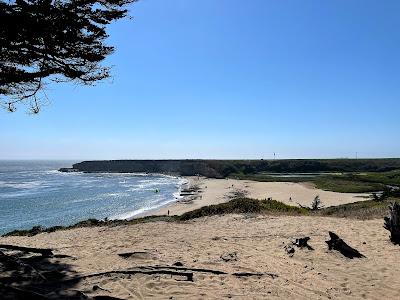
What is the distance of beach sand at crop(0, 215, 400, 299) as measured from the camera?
1014cm

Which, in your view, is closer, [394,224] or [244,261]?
[244,261]

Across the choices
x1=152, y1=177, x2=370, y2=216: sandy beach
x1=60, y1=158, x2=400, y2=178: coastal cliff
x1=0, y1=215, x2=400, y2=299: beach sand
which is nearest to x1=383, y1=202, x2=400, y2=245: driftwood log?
x1=0, y1=215, x2=400, y2=299: beach sand

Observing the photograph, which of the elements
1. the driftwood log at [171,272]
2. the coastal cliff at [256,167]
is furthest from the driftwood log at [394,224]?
the coastal cliff at [256,167]

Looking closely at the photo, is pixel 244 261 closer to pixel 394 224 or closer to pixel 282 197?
pixel 394 224

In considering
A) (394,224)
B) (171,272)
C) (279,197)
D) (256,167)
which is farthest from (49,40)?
(256,167)

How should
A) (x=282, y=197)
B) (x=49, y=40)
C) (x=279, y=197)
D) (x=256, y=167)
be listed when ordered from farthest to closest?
(x=256, y=167)
(x=282, y=197)
(x=279, y=197)
(x=49, y=40)

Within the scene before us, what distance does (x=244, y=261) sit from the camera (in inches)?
515

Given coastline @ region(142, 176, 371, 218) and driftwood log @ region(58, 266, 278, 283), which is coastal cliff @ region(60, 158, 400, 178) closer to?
coastline @ region(142, 176, 371, 218)

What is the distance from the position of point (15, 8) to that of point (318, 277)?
10.3 meters

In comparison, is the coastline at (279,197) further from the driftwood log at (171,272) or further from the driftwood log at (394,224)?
the driftwood log at (171,272)

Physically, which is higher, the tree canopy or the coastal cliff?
the tree canopy

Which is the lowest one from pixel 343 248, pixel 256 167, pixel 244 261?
pixel 244 261

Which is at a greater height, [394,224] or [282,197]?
[394,224]

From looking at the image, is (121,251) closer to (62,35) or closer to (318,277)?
(318,277)
